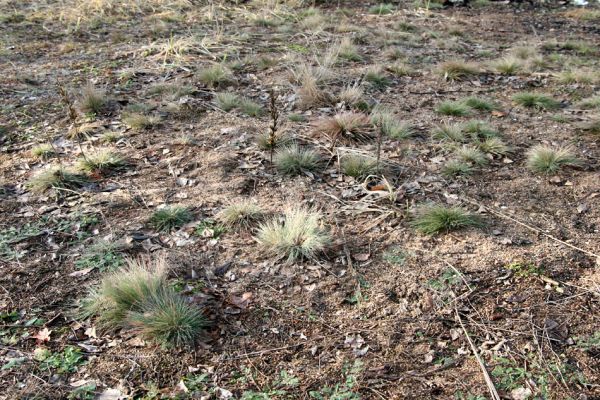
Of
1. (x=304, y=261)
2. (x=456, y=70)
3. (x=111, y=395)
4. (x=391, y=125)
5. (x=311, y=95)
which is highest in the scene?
(x=456, y=70)

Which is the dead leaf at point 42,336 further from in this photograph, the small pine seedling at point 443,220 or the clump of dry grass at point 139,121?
the clump of dry grass at point 139,121

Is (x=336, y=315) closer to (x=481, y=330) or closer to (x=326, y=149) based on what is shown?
(x=481, y=330)

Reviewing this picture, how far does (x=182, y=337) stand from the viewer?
2.74 metres

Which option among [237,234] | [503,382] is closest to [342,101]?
[237,234]

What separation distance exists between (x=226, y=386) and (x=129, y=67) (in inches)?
218

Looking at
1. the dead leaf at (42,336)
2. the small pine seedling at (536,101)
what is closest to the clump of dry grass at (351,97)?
the small pine seedling at (536,101)

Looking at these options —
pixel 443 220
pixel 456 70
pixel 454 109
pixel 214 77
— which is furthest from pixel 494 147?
pixel 214 77

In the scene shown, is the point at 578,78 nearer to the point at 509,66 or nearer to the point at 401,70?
the point at 509,66

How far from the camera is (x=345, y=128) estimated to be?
495cm

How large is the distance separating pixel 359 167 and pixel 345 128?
2.26 ft

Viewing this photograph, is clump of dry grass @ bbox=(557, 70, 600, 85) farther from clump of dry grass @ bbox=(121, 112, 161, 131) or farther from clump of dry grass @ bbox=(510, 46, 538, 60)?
clump of dry grass @ bbox=(121, 112, 161, 131)

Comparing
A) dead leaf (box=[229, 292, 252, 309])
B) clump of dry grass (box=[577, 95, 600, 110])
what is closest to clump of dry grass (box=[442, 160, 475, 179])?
dead leaf (box=[229, 292, 252, 309])

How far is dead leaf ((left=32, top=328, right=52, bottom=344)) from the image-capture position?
9.15 feet

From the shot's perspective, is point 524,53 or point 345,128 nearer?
point 345,128
